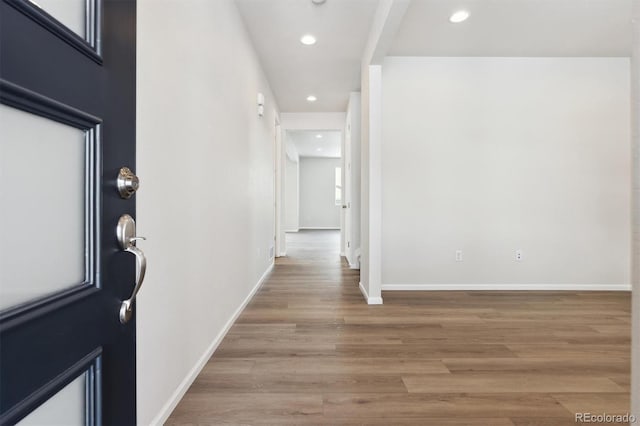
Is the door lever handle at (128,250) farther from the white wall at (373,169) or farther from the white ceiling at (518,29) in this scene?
the white ceiling at (518,29)

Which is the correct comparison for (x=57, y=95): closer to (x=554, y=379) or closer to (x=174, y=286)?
(x=174, y=286)

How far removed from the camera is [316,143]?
889cm

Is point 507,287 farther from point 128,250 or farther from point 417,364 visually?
point 128,250

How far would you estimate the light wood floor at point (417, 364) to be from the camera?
1458 millimetres

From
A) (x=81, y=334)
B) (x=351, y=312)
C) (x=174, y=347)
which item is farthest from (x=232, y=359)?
(x=81, y=334)

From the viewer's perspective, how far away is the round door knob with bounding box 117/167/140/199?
25.0 inches

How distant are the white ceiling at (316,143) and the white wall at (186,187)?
4577 millimetres

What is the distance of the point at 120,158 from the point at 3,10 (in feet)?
0.94

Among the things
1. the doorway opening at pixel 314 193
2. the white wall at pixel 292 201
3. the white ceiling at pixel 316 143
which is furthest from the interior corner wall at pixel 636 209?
the white wall at pixel 292 201

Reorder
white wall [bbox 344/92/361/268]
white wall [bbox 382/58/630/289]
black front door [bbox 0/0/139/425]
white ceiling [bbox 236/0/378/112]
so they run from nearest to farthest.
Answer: black front door [bbox 0/0/139/425], white ceiling [bbox 236/0/378/112], white wall [bbox 382/58/630/289], white wall [bbox 344/92/361/268]

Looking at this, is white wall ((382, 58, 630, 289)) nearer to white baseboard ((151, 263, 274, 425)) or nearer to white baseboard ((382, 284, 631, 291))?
white baseboard ((382, 284, 631, 291))

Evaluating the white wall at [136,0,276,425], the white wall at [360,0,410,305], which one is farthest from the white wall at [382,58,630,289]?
the white wall at [136,0,276,425]

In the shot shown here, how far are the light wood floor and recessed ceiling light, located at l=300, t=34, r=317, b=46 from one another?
2.58 metres

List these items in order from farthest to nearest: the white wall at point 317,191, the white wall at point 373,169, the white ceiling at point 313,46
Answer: the white wall at point 317,191 → the white wall at point 373,169 → the white ceiling at point 313,46
